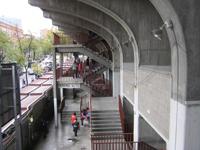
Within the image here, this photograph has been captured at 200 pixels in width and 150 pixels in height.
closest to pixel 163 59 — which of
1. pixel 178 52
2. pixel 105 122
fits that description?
pixel 178 52

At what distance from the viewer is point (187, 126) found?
5.14 metres

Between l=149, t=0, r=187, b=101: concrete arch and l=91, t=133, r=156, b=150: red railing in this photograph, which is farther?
l=91, t=133, r=156, b=150: red railing

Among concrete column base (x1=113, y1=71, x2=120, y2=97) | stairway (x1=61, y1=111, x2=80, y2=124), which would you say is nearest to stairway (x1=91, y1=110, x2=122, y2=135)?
concrete column base (x1=113, y1=71, x2=120, y2=97)

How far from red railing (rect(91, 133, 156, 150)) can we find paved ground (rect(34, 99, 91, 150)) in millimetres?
2109

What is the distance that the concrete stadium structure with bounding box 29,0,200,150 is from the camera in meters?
4.96

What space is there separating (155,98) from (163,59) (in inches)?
71.3

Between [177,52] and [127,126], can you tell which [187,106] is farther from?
[127,126]

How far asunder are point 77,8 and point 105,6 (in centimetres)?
332

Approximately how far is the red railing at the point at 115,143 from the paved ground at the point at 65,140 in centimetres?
211

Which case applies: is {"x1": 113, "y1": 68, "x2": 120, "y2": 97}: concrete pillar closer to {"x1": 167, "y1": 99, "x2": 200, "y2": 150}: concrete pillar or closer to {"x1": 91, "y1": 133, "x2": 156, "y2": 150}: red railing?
{"x1": 91, "y1": 133, "x2": 156, "y2": 150}: red railing

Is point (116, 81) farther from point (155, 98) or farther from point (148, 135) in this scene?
point (155, 98)

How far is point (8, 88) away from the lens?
9.73 meters

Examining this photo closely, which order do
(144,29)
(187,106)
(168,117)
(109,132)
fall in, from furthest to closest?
(109,132) → (144,29) → (168,117) → (187,106)

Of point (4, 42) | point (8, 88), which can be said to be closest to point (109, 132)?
point (8, 88)
